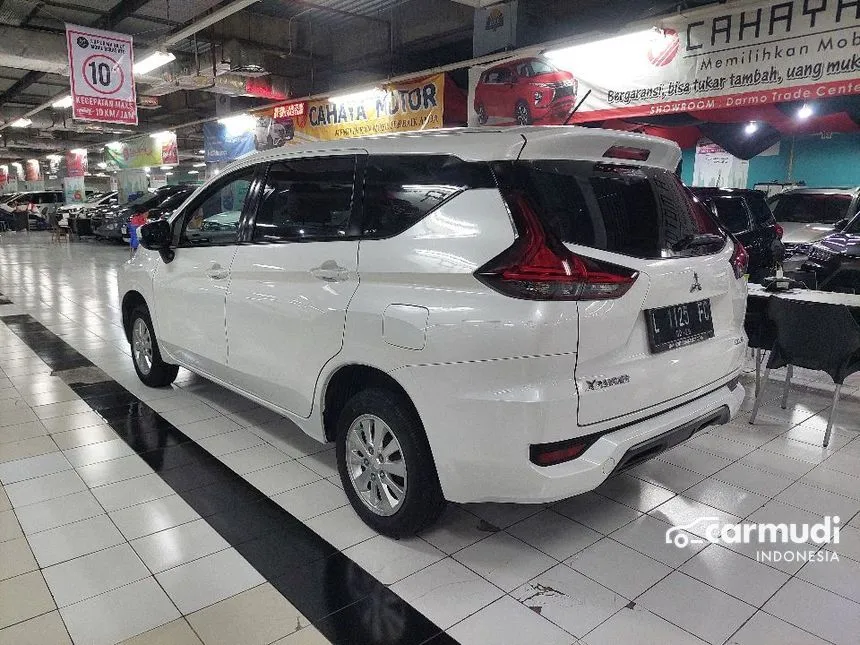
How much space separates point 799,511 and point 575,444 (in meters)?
1.60

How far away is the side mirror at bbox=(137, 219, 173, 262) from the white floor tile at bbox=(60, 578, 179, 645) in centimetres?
225

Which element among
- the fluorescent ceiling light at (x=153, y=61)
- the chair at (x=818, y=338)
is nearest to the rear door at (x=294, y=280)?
the chair at (x=818, y=338)

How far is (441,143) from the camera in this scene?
8.11 feet

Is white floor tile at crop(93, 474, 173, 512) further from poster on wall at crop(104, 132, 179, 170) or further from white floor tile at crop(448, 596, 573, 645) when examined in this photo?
poster on wall at crop(104, 132, 179, 170)

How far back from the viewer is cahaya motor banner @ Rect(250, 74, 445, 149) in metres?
9.80

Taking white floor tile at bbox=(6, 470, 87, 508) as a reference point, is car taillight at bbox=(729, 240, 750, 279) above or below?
above

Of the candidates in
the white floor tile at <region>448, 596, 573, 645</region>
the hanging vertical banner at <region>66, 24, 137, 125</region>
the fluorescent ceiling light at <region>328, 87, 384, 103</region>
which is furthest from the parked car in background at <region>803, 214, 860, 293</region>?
the hanging vertical banner at <region>66, 24, 137, 125</region>

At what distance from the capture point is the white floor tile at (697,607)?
2131mm

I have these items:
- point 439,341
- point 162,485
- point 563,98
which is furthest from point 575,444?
point 563,98

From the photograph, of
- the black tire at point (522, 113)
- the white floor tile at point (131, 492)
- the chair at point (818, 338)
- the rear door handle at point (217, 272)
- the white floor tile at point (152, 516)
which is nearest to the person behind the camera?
the white floor tile at point (152, 516)

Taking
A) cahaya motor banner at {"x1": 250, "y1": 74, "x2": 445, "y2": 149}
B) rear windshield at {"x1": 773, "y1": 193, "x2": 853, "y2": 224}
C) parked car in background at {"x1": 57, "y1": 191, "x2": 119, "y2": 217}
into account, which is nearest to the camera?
rear windshield at {"x1": 773, "y1": 193, "x2": 853, "y2": 224}

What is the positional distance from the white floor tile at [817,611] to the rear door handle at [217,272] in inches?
116

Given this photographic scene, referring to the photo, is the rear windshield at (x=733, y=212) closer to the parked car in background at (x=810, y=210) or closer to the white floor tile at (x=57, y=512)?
the parked car in background at (x=810, y=210)

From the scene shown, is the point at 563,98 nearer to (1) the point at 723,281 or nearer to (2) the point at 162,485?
(1) the point at 723,281
